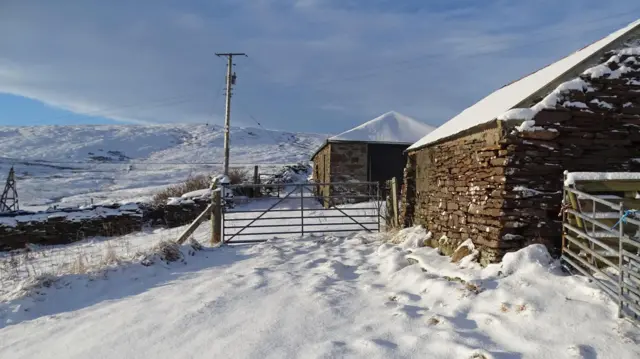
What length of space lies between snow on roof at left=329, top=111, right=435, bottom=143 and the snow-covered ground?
1213 centimetres

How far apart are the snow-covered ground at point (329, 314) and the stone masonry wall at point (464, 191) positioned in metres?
0.49

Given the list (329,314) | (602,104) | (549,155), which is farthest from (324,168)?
(329,314)

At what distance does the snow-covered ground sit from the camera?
379 centimetres

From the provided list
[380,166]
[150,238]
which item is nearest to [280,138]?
[380,166]

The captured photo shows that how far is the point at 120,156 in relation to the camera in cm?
6041

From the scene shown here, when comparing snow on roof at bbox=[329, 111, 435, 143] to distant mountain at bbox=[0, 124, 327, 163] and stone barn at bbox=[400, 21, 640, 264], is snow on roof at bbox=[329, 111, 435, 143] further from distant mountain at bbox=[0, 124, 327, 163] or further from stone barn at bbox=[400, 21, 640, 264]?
distant mountain at bbox=[0, 124, 327, 163]

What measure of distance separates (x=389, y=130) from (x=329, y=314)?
15953mm

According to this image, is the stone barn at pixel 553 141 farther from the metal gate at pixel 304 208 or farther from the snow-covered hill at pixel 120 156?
the snow-covered hill at pixel 120 156

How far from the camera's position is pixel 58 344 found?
448 centimetres

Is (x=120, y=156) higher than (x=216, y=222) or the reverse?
higher

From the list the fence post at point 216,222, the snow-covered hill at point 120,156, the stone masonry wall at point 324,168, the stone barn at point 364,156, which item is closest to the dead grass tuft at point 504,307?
the fence post at point 216,222

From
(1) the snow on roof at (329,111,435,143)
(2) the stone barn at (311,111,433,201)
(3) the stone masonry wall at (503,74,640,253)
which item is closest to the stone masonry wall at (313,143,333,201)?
(2) the stone barn at (311,111,433,201)

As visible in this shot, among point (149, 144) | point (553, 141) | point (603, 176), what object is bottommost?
point (603, 176)

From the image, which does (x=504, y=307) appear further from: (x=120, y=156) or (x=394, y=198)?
(x=120, y=156)
